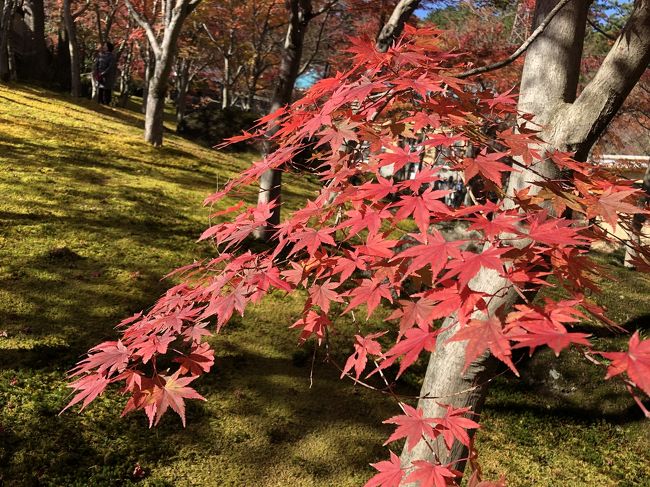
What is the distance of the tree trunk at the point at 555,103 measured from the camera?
180cm

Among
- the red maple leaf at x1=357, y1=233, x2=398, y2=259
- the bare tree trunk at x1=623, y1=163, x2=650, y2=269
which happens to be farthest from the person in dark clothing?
the red maple leaf at x1=357, y1=233, x2=398, y2=259

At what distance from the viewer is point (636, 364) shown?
2.94 ft

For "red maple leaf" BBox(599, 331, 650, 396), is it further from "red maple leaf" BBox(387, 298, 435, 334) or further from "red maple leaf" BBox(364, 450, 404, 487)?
"red maple leaf" BBox(364, 450, 404, 487)

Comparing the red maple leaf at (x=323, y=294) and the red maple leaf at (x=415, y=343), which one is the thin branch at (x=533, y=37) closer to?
the red maple leaf at (x=323, y=294)

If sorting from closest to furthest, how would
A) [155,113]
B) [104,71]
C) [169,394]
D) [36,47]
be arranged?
[169,394], [155,113], [36,47], [104,71]

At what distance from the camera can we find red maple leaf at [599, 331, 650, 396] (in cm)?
87

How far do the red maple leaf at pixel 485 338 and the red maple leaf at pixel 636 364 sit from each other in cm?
19

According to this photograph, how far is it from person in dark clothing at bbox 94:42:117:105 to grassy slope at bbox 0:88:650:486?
10.6 m

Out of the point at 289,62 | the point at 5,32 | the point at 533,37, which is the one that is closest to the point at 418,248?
the point at 533,37

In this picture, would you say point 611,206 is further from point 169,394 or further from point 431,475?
point 169,394

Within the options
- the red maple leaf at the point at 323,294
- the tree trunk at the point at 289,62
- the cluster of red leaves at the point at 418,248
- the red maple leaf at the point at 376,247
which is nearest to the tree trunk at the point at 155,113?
the tree trunk at the point at 289,62

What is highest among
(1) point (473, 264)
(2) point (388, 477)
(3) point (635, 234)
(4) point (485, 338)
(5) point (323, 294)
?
(3) point (635, 234)

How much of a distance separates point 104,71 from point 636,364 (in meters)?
17.9

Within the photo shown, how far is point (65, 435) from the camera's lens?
9.27 ft
